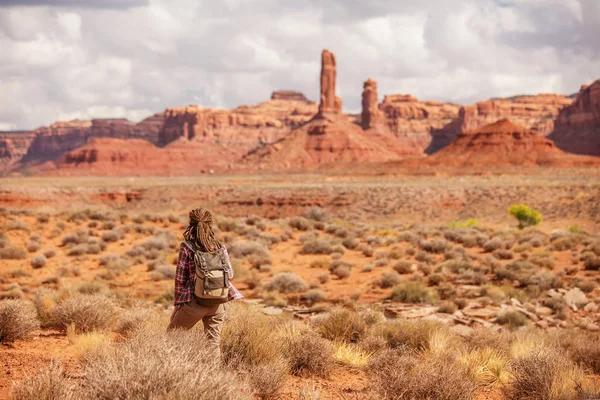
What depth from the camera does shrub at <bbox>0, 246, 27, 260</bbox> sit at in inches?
706

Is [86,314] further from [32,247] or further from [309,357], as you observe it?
[32,247]

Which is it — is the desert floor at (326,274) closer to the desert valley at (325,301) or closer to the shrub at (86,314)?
the desert valley at (325,301)

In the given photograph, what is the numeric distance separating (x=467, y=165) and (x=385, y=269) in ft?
271

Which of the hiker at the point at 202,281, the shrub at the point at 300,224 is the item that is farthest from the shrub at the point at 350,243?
the hiker at the point at 202,281

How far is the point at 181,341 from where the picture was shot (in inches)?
190

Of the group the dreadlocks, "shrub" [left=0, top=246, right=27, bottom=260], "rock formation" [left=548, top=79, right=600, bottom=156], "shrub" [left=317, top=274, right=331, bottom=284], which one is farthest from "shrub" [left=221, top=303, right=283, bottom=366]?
"rock formation" [left=548, top=79, right=600, bottom=156]

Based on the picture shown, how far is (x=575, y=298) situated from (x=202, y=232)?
1217cm

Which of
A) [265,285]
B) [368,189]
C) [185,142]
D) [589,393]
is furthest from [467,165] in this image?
[185,142]

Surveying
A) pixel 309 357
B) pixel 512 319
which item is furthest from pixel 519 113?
pixel 309 357

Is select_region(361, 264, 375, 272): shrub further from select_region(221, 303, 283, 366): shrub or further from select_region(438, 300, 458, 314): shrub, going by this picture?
select_region(221, 303, 283, 366): shrub

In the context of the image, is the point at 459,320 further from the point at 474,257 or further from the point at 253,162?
the point at 253,162

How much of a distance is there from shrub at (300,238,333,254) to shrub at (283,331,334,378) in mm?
14568

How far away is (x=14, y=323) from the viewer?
23.1ft

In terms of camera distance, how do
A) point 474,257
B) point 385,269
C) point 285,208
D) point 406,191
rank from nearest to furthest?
point 385,269 → point 474,257 → point 285,208 → point 406,191
